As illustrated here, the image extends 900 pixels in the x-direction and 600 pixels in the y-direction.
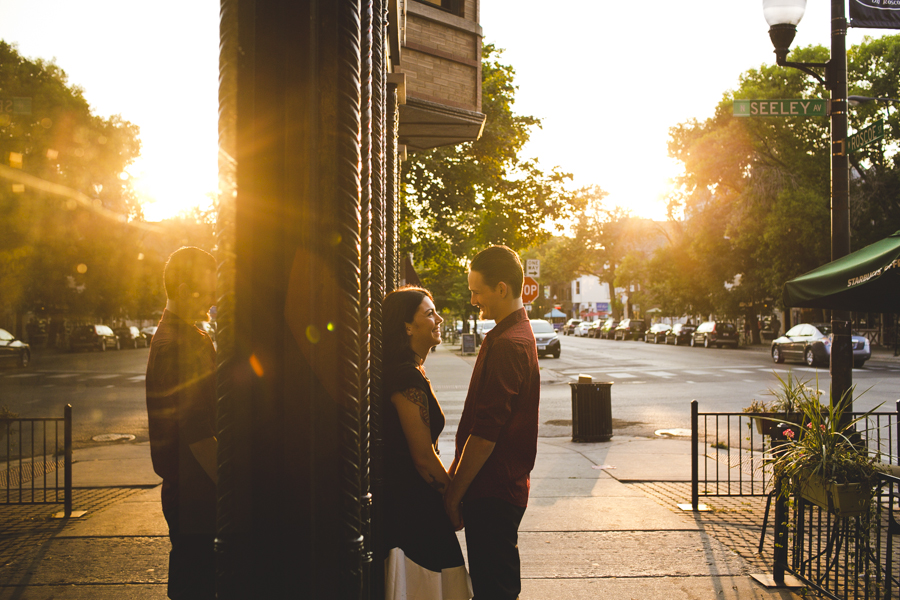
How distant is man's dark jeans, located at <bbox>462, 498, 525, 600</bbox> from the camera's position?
2.65 m

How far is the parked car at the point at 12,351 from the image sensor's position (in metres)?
24.1

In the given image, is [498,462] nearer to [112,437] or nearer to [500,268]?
[500,268]

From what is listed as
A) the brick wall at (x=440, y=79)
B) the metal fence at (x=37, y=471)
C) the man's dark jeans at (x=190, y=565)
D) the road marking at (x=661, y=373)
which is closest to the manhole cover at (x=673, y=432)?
the brick wall at (x=440, y=79)

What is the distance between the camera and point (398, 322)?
278 cm

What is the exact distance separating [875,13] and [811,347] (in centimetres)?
1963

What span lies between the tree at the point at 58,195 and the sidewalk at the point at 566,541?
829 inches

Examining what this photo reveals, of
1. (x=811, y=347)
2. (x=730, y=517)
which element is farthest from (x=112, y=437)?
(x=811, y=347)

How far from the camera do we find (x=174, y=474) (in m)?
2.90

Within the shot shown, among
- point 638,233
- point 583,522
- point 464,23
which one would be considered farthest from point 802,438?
point 638,233

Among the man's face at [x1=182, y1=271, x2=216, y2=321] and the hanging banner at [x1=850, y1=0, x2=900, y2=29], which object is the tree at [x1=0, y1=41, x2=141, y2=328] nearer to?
the man's face at [x1=182, y1=271, x2=216, y2=321]

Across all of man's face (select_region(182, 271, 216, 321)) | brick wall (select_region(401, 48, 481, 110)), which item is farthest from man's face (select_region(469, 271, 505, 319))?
brick wall (select_region(401, 48, 481, 110))

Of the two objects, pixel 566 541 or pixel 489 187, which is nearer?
pixel 566 541

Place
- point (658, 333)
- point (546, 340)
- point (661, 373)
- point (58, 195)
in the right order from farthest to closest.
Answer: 1. point (658, 333)
2. point (546, 340)
3. point (58, 195)
4. point (661, 373)

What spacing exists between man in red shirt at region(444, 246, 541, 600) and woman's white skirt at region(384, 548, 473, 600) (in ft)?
0.34
